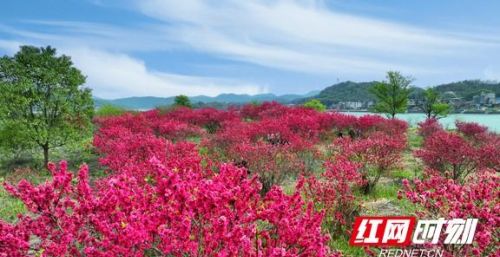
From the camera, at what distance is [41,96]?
752 inches

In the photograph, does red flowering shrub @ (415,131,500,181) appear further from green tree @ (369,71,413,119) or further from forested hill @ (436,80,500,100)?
forested hill @ (436,80,500,100)

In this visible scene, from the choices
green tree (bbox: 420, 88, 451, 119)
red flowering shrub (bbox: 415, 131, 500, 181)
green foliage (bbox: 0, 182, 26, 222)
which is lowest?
green foliage (bbox: 0, 182, 26, 222)

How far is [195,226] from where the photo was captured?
17.1 ft

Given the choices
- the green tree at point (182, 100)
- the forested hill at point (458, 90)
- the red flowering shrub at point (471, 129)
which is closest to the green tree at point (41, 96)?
the red flowering shrub at point (471, 129)

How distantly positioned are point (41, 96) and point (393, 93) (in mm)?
36345

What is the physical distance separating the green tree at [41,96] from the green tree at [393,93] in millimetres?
34143

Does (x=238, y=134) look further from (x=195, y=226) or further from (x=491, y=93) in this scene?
(x=491, y=93)

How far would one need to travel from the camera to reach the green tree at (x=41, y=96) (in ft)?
61.5

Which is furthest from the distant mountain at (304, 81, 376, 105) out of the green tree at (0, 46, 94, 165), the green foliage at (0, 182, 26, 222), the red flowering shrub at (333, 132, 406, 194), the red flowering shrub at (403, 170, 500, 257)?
the red flowering shrub at (403, 170, 500, 257)

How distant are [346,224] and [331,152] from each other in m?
9.51

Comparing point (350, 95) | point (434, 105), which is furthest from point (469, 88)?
point (434, 105)

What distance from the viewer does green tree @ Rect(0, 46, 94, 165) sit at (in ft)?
61.5

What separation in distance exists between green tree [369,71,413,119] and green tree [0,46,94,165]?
34.1 m
